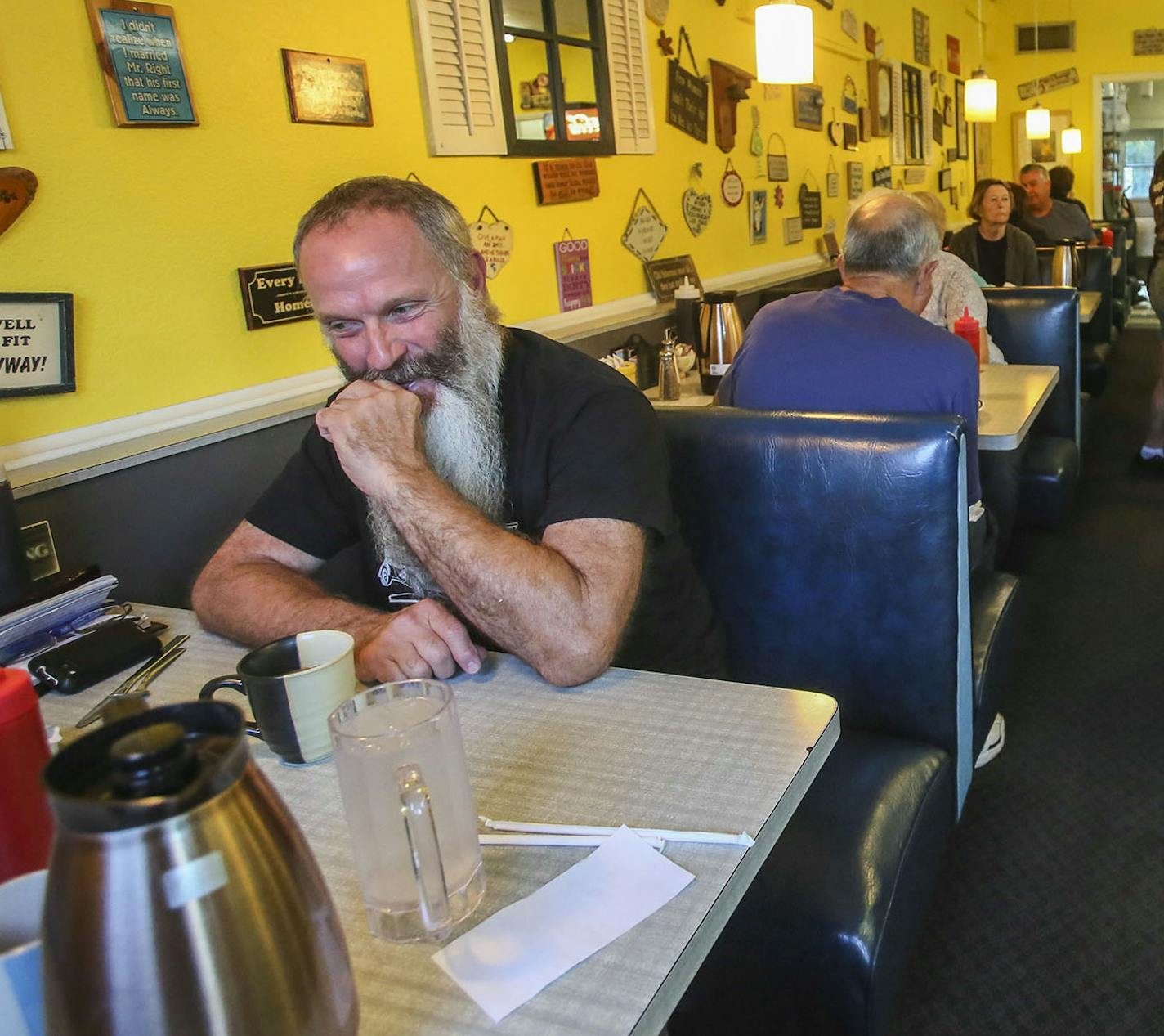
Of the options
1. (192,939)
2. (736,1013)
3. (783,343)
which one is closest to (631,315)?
(783,343)

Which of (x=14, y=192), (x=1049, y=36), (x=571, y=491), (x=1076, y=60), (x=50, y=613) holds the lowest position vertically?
(x=50, y=613)

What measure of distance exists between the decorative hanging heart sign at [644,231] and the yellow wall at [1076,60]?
6524 mm

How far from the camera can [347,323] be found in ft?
4.90

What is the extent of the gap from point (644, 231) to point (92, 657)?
2.51 meters

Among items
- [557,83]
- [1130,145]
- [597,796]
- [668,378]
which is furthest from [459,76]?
[1130,145]

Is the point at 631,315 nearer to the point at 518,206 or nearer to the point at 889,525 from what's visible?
the point at 518,206

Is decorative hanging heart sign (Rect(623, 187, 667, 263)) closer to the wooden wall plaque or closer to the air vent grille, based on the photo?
the wooden wall plaque

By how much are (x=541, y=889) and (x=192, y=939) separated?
366 mm

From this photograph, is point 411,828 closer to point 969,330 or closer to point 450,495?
point 450,495

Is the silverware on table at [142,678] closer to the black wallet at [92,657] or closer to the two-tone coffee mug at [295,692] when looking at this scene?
the black wallet at [92,657]

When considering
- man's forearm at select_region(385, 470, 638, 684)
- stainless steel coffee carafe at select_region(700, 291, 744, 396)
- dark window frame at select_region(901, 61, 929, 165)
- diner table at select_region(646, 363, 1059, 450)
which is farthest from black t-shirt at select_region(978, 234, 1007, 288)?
man's forearm at select_region(385, 470, 638, 684)

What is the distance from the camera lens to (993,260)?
17.3 ft

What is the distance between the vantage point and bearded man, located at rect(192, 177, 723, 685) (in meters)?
1.20

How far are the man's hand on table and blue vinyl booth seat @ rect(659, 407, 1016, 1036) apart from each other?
47cm
